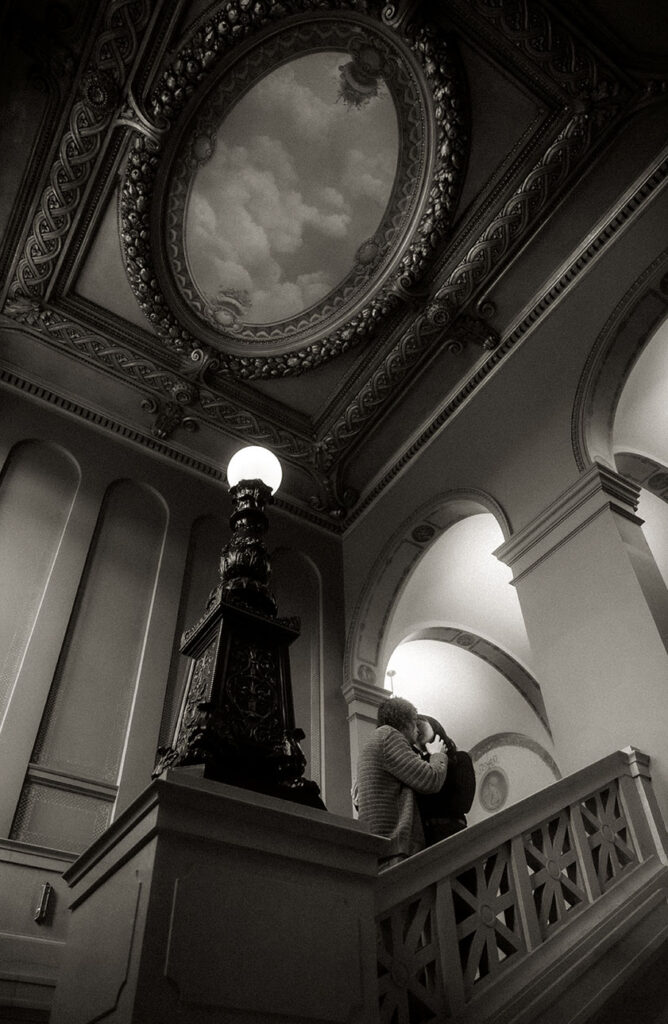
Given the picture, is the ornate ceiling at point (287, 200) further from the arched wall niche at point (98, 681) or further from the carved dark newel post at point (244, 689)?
the carved dark newel post at point (244, 689)

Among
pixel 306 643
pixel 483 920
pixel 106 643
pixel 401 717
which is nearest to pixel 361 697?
pixel 306 643

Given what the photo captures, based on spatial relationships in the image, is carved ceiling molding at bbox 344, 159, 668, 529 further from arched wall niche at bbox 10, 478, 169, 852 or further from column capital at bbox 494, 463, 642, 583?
arched wall niche at bbox 10, 478, 169, 852

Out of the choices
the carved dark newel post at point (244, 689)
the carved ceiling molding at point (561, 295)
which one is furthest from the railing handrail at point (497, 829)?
the carved ceiling molding at point (561, 295)

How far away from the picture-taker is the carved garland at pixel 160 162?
5.80 m

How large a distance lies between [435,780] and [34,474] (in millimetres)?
5125

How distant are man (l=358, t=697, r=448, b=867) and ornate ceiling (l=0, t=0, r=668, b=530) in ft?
15.8

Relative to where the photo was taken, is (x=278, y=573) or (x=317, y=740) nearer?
(x=317, y=740)

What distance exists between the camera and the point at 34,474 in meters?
6.94

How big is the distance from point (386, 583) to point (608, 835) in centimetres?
448

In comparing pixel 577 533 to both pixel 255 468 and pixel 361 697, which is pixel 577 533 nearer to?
pixel 361 697

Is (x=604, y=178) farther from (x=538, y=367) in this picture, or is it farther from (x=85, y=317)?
(x=85, y=317)

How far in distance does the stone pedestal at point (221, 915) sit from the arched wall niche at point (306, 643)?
4.34m

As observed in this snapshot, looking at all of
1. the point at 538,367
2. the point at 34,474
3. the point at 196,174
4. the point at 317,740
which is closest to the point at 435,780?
the point at 317,740

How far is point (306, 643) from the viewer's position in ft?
25.0
